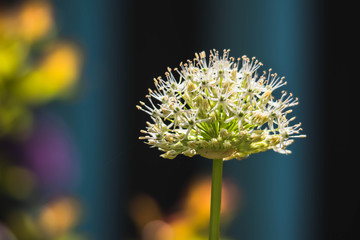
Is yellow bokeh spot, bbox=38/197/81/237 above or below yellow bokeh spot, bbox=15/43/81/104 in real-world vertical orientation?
below

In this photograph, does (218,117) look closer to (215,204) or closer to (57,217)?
(215,204)

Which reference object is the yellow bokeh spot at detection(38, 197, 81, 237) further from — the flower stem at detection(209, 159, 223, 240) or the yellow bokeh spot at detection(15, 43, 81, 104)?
the flower stem at detection(209, 159, 223, 240)

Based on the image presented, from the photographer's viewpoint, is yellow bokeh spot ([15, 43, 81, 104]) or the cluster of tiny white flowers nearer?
the cluster of tiny white flowers

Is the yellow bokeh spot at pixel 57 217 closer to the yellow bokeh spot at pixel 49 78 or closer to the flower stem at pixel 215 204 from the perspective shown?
the yellow bokeh spot at pixel 49 78

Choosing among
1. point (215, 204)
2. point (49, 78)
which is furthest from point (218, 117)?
point (49, 78)

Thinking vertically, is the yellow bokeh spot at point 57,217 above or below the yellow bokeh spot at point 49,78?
below

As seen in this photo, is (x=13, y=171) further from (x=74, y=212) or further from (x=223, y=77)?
(x=223, y=77)

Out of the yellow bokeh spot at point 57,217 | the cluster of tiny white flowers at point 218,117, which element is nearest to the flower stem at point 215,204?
the cluster of tiny white flowers at point 218,117

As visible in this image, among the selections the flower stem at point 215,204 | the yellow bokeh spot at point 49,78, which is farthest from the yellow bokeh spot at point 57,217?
the flower stem at point 215,204

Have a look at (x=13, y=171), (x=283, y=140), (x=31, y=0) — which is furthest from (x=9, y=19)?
(x=283, y=140)

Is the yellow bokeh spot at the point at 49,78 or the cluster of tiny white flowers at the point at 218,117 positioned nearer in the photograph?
the cluster of tiny white flowers at the point at 218,117

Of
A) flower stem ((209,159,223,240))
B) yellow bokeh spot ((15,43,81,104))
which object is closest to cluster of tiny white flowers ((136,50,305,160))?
flower stem ((209,159,223,240))
